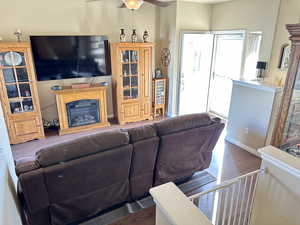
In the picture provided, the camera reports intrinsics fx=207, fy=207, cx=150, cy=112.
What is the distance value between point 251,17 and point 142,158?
362 cm

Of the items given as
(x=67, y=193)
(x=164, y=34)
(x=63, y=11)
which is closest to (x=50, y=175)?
(x=67, y=193)

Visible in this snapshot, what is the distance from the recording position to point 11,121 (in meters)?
3.75

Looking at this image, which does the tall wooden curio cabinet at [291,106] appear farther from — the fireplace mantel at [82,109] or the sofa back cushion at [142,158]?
the fireplace mantel at [82,109]

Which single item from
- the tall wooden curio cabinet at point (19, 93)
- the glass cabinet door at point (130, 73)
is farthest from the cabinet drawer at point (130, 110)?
the tall wooden curio cabinet at point (19, 93)

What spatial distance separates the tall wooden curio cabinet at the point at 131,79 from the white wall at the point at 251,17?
1.75 m

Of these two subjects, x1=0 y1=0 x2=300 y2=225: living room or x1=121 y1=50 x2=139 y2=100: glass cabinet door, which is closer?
x1=0 y1=0 x2=300 y2=225: living room

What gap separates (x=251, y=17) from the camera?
4.03 m

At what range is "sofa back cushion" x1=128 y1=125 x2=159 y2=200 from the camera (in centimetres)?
213

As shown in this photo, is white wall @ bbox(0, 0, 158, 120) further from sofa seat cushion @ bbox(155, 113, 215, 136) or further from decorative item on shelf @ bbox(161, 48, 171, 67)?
sofa seat cushion @ bbox(155, 113, 215, 136)

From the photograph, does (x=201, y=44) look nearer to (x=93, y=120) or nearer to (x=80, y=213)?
(x=93, y=120)

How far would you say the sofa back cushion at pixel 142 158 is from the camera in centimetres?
213

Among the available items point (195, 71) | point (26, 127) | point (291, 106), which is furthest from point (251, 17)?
point (26, 127)

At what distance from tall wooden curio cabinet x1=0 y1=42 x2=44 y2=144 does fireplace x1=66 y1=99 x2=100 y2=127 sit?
585mm

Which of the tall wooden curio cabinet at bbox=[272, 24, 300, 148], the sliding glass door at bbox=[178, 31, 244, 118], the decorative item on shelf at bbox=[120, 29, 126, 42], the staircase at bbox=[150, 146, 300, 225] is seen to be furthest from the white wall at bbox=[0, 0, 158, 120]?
the staircase at bbox=[150, 146, 300, 225]
